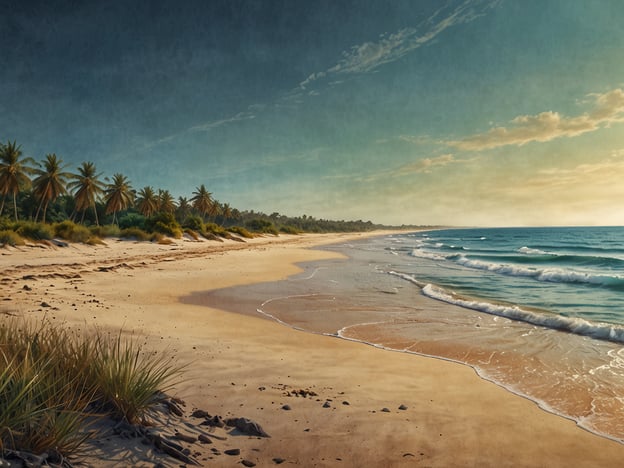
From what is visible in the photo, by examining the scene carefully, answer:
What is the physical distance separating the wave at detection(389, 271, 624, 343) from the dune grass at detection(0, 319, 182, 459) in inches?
419

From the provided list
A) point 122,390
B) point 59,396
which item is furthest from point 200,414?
point 59,396

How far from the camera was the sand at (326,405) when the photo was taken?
148 inches

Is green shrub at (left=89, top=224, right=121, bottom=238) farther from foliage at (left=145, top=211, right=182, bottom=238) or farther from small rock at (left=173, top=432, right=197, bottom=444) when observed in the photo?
small rock at (left=173, top=432, right=197, bottom=444)

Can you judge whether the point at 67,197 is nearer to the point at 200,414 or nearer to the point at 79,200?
the point at 79,200

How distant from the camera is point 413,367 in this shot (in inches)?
271

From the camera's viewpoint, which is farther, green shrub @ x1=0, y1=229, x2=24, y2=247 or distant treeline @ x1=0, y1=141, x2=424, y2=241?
distant treeline @ x1=0, y1=141, x2=424, y2=241

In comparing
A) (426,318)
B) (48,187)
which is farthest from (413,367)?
(48,187)

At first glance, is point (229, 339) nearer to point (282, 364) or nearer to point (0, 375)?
point (282, 364)

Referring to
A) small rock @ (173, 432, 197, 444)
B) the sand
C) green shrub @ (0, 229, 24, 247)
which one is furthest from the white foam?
green shrub @ (0, 229, 24, 247)

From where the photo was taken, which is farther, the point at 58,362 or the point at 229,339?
the point at 229,339

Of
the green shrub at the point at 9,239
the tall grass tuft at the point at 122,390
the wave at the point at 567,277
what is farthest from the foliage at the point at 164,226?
the tall grass tuft at the point at 122,390

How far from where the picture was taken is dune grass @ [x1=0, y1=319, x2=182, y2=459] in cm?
282

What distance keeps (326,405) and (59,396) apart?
9.78 feet

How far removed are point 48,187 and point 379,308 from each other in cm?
4845
